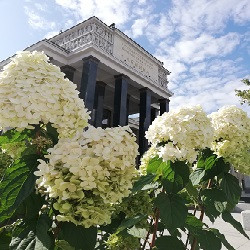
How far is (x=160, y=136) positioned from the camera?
6.83ft

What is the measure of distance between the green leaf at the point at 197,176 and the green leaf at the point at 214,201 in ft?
0.34

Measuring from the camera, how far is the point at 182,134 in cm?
193

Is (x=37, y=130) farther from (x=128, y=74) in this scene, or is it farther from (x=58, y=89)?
(x=128, y=74)

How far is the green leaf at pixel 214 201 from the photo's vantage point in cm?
190

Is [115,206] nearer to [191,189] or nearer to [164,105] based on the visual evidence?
[191,189]

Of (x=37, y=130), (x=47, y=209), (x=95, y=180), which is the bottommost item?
(x=47, y=209)

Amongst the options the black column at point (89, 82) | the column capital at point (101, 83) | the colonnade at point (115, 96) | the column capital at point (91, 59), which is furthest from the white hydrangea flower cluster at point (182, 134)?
the column capital at point (101, 83)

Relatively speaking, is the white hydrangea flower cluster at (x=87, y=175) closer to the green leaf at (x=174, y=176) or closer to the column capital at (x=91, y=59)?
the green leaf at (x=174, y=176)

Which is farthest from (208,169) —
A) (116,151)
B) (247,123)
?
(116,151)

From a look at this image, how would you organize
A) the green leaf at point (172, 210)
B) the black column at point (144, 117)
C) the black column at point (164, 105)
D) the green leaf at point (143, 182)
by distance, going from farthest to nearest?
the black column at point (164, 105), the black column at point (144, 117), the green leaf at point (143, 182), the green leaf at point (172, 210)

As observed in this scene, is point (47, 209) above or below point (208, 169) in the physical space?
below

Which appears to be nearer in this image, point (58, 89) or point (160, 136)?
point (58, 89)

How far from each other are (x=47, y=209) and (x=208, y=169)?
1.36 metres

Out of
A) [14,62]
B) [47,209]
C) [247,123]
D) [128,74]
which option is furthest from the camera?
[128,74]
